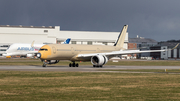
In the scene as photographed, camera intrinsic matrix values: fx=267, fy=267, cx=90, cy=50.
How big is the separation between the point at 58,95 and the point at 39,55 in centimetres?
3366

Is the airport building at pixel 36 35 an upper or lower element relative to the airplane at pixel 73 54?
upper

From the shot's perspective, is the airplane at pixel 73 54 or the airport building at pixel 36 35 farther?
the airport building at pixel 36 35

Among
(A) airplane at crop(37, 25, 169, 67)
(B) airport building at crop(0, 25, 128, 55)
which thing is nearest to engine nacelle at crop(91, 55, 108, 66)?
(A) airplane at crop(37, 25, 169, 67)

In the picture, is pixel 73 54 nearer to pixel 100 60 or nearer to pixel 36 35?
pixel 100 60

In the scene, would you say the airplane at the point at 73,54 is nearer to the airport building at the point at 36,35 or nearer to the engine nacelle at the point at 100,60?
the engine nacelle at the point at 100,60

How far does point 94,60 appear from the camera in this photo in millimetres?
55406

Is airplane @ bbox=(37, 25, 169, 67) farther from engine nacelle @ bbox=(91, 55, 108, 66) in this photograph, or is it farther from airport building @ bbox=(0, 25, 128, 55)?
airport building @ bbox=(0, 25, 128, 55)

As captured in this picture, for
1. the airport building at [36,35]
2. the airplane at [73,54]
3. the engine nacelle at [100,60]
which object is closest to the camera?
the airplane at [73,54]

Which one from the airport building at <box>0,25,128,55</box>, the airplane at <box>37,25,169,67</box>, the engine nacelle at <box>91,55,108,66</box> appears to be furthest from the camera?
the airport building at <box>0,25,128,55</box>

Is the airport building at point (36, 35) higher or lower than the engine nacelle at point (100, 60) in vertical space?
higher

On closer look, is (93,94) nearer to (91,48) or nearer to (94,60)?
(94,60)

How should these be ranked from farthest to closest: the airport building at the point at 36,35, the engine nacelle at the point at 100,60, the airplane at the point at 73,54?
the airport building at the point at 36,35, the engine nacelle at the point at 100,60, the airplane at the point at 73,54

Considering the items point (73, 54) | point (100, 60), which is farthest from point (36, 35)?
point (100, 60)

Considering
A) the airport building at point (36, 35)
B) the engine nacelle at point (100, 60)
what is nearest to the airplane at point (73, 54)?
the engine nacelle at point (100, 60)
